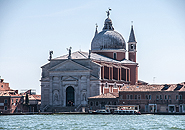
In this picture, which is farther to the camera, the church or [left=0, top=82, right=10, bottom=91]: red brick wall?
[left=0, top=82, right=10, bottom=91]: red brick wall

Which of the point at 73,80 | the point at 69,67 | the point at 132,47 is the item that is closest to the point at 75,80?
the point at 73,80

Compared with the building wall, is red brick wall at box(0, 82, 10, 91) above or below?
above

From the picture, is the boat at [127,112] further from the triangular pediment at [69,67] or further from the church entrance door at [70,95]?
the church entrance door at [70,95]

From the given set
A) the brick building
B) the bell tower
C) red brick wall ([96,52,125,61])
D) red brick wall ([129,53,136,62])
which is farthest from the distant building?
the bell tower

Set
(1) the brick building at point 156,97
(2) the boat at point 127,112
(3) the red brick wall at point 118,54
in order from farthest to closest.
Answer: (3) the red brick wall at point 118,54 → (1) the brick building at point 156,97 → (2) the boat at point 127,112

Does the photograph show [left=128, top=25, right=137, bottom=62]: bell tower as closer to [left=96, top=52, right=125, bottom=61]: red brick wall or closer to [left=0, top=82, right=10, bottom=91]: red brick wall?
[left=96, top=52, right=125, bottom=61]: red brick wall

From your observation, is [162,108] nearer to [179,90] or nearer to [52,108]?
[179,90]

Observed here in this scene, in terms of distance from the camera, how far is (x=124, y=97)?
10694 cm

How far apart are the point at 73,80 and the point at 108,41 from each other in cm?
1841

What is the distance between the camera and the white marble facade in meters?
115

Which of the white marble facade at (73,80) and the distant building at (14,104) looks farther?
the white marble facade at (73,80)

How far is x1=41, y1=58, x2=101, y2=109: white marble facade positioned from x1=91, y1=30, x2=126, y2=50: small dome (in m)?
16.5

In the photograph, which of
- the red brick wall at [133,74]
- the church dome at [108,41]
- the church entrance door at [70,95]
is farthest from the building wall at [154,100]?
the church dome at [108,41]

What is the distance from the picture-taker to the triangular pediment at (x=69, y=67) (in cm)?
11550
